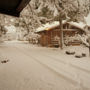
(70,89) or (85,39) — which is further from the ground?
(85,39)

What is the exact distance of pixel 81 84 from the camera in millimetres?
4855

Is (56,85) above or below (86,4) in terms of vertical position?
below

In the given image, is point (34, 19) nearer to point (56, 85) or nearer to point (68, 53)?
point (68, 53)

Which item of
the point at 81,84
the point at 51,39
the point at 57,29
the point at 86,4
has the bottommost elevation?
the point at 81,84

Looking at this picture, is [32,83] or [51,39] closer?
[32,83]

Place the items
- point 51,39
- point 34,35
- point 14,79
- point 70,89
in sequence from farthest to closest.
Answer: point 34,35
point 51,39
point 14,79
point 70,89

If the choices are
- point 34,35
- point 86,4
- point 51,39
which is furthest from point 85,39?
point 34,35

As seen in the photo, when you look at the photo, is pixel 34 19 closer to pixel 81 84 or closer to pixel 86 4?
pixel 86 4

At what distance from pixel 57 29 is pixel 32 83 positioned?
17865 millimetres

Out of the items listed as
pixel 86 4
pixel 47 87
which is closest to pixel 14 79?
pixel 47 87

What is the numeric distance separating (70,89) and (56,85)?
57 centimetres

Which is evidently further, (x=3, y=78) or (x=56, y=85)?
(x=3, y=78)

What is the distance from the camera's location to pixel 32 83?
4.98m

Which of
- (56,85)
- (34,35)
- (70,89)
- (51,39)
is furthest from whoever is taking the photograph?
(34,35)
